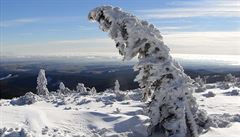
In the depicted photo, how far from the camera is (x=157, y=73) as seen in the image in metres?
17.8

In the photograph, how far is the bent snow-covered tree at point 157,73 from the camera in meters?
17.5

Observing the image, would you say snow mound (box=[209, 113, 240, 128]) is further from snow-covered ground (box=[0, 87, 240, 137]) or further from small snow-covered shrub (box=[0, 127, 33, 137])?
small snow-covered shrub (box=[0, 127, 33, 137])

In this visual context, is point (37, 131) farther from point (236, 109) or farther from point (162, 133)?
point (236, 109)

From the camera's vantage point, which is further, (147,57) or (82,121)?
(82,121)

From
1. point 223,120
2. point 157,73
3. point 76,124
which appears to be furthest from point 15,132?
point 223,120

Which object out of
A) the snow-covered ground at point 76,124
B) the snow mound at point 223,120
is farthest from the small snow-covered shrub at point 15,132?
the snow mound at point 223,120

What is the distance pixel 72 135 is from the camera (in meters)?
19.8

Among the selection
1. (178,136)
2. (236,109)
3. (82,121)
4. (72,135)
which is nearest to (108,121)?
(82,121)

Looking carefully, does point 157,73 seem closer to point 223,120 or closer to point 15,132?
point 223,120

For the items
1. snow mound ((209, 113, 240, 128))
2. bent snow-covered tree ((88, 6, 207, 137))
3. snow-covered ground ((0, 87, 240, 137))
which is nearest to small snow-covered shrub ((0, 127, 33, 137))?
snow-covered ground ((0, 87, 240, 137))

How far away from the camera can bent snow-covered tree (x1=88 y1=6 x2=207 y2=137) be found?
17.5 m

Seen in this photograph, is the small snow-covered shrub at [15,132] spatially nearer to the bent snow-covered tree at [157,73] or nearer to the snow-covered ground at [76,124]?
the snow-covered ground at [76,124]

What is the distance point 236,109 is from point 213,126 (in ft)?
29.0

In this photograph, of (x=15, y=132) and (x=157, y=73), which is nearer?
(x=157, y=73)
